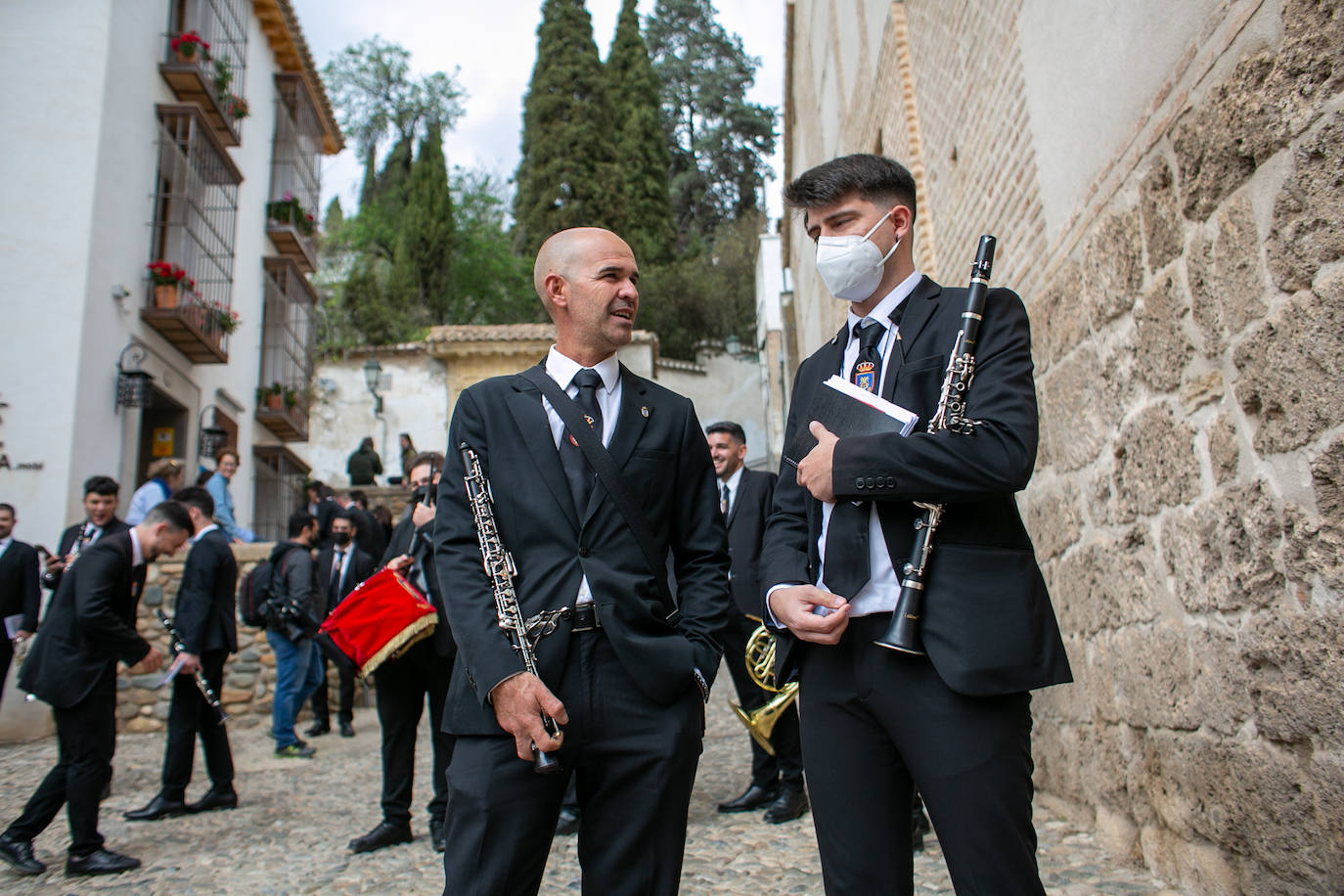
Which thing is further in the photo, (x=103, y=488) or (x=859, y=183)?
(x=103, y=488)

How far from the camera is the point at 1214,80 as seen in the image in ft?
9.14

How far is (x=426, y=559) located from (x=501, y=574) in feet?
9.90

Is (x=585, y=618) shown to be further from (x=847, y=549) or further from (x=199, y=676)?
(x=199, y=676)

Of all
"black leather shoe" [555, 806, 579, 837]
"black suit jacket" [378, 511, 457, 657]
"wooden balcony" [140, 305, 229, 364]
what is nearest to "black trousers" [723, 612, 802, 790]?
"black leather shoe" [555, 806, 579, 837]

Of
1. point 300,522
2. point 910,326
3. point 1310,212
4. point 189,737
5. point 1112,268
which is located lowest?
point 189,737

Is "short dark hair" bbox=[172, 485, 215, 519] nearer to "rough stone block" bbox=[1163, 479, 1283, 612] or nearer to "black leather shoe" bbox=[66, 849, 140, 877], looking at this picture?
"black leather shoe" bbox=[66, 849, 140, 877]

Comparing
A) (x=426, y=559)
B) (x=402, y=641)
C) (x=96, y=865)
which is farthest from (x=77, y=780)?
(x=426, y=559)

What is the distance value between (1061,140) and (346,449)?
73.8 feet

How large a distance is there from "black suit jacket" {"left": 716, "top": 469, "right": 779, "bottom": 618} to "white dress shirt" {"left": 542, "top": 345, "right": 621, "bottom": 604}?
2.98m

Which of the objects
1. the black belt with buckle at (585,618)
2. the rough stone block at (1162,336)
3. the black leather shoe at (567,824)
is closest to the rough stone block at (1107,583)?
the rough stone block at (1162,336)

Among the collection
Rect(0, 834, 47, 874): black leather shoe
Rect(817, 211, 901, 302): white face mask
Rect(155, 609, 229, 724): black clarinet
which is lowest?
Rect(0, 834, 47, 874): black leather shoe

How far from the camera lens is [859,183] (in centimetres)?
244

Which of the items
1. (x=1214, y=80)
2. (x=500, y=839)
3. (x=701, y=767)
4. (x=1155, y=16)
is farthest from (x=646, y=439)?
(x=701, y=767)

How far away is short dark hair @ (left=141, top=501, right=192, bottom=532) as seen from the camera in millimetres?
5453
